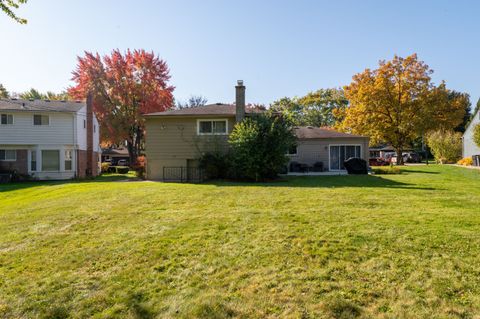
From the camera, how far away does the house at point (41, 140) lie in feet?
73.5

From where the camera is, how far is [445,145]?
33.1 m

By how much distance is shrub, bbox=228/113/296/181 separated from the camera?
15867 millimetres

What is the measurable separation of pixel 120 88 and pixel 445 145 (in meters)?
34.5

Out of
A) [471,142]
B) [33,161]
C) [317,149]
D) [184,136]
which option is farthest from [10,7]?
[471,142]

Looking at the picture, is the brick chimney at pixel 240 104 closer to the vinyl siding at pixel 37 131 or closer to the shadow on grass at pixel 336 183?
the shadow on grass at pixel 336 183

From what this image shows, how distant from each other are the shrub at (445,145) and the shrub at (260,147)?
2425cm

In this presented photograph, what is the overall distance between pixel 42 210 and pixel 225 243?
21.3 ft

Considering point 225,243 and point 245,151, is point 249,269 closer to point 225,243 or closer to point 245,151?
point 225,243

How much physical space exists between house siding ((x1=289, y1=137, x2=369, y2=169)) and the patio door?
38cm

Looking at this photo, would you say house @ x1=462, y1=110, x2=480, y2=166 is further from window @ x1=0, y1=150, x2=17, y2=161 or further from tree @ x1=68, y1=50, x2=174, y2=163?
window @ x1=0, y1=150, x2=17, y2=161

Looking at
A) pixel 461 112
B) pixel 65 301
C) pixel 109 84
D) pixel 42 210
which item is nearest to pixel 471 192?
pixel 65 301

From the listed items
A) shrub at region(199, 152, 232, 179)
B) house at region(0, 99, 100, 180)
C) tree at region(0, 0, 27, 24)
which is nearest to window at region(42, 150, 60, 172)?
house at region(0, 99, 100, 180)

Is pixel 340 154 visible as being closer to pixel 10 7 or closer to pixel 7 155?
pixel 10 7

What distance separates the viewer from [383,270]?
4.13m
